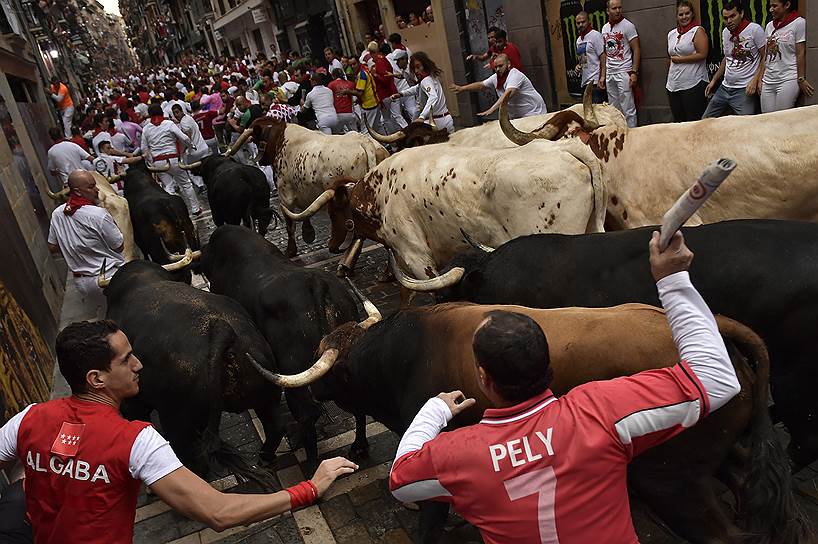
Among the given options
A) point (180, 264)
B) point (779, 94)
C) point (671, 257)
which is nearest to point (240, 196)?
point (180, 264)

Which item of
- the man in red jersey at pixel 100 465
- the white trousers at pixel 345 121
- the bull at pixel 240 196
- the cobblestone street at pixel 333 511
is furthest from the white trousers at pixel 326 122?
the man in red jersey at pixel 100 465

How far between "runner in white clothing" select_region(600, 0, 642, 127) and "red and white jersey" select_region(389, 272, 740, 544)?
9005 mm

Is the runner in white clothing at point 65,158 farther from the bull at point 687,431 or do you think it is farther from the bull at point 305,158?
the bull at point 687,431

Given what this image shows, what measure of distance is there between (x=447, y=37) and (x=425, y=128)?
9449mm

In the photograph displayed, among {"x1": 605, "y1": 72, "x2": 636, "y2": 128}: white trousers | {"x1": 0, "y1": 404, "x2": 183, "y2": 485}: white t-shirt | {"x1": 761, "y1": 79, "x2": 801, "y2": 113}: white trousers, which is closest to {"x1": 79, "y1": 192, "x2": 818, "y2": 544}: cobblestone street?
{"x1": 0, "y1": 404, "x2": 183, "y2": 485}: white t-shirt

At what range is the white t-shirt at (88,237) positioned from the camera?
6.32m

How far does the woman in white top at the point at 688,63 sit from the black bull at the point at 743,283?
5.85 m

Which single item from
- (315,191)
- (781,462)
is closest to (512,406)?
(781,462)

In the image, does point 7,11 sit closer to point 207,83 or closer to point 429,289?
point 207,83

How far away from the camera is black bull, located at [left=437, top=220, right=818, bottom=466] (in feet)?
10.5

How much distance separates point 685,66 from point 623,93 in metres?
1.56

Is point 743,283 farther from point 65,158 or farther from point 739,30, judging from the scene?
point 65,158

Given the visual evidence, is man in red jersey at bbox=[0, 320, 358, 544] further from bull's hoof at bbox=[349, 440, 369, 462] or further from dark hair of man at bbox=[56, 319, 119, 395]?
bull's hoof at bbox=[349, 440, 369, 462]

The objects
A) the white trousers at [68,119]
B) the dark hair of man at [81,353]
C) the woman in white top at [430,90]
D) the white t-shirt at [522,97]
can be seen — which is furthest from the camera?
the white trousers at [68,119]
